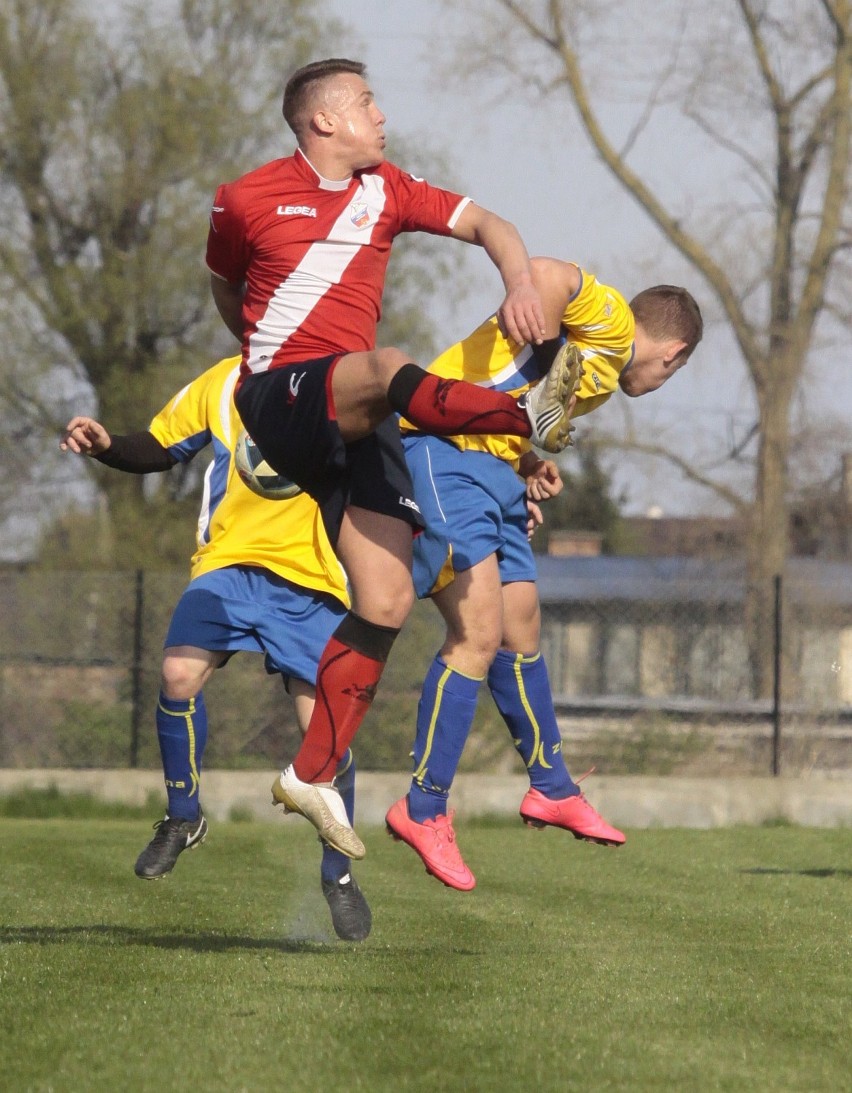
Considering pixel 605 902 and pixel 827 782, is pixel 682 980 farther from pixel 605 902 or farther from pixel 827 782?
pixel 827 782

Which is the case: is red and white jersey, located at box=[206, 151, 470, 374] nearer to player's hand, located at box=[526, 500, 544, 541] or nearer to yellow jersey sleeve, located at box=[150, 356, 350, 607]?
player's hand, located at box=[526, 500, 544, 541]

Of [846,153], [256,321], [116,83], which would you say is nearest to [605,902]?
[256,321]

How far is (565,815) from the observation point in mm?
4941

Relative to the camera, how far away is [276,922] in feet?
17.8

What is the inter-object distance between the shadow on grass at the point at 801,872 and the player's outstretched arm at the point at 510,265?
392 centimetres

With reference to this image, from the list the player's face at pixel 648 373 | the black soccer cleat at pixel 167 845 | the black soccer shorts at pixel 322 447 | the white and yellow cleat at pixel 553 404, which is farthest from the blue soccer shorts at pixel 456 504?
the black soccer cleat at pixel 167 845

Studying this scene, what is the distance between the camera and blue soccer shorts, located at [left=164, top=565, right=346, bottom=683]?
5.40 metres

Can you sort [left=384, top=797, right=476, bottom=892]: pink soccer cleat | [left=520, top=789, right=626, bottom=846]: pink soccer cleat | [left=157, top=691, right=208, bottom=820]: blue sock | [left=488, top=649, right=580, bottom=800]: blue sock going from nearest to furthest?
[left=384, top=797, right=476, bottom=892]: pink soccer cleat → [left=520, top=789, right=626, bottom=846]: pink soccer cleat → [left=488, top=649, right=580, bottom=800]: blue sock → [left=157, top=691, right=208, bottom=820]: blue sock

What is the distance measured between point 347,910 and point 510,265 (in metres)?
2.13

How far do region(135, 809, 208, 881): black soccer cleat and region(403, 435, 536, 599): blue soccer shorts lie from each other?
3.95 feet

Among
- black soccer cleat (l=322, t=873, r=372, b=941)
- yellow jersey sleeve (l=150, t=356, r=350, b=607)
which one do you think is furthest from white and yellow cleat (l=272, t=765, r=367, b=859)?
yellow jersey sleeve (l=150, t=356, r=350, b=607)

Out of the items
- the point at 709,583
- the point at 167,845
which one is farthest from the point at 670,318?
the point at 709,583

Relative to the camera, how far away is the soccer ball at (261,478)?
5.11m

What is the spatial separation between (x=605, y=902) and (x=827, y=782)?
6.53m
